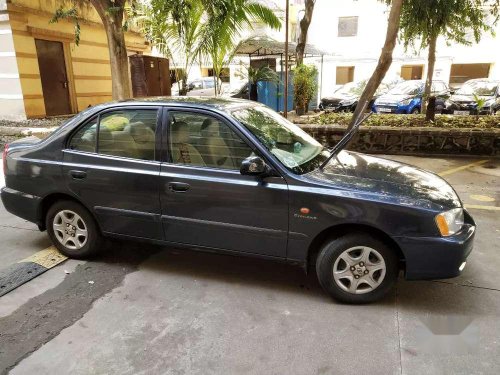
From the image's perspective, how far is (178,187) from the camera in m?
3.40

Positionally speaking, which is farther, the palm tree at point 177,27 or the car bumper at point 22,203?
the palm tree at point 177,27

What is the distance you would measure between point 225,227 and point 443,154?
6714mm

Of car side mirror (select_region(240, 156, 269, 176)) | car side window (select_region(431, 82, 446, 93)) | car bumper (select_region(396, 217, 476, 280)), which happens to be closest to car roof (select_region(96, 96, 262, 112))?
car side mirror (select_region(240, 156, 269, 176))

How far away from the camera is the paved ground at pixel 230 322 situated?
2.58 meters

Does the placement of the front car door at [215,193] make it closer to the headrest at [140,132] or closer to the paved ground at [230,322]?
the headrest at [140,132]

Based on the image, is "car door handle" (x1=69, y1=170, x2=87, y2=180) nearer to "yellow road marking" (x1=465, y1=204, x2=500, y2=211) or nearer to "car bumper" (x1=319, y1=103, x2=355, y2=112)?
"yellow road marking" (x1=465, y1=204, x2=500, y2=211)

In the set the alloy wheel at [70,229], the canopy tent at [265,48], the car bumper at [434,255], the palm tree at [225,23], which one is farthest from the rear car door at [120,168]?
the canopy tent at [265,48]

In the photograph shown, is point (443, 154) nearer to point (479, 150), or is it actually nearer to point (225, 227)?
point (479, 150)

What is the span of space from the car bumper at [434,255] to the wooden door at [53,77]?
12.1 meters

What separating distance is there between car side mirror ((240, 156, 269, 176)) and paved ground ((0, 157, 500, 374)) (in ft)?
3.45

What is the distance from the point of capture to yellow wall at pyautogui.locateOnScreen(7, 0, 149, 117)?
10852 mm

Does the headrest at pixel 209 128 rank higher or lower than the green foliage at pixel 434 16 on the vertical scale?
lower

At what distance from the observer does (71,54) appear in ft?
41.9

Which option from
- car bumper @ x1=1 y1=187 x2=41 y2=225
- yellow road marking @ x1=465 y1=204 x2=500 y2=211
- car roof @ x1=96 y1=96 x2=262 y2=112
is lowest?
yellow road marking @ x1=465 y1=204 x2=500 y2=211
